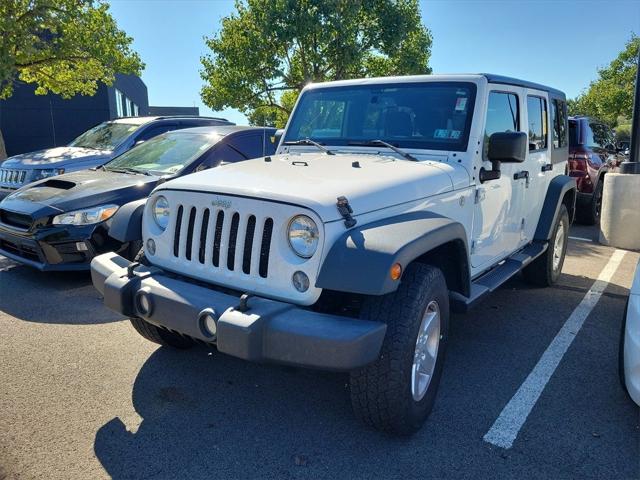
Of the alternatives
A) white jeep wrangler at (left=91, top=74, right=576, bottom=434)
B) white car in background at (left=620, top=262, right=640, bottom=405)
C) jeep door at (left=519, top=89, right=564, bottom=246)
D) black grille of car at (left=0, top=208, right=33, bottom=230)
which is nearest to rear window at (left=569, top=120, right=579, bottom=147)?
jeep door at (left=519, top=89, right=564, bottom=246)

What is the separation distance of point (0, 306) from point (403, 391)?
3.92m

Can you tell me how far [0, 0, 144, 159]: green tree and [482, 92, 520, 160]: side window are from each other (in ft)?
38.0

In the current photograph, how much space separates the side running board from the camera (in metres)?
3.15

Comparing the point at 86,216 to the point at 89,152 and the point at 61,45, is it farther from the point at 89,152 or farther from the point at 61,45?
the point at 61,45

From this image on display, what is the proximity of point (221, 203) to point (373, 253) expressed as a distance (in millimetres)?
910

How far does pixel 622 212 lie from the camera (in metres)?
7.60

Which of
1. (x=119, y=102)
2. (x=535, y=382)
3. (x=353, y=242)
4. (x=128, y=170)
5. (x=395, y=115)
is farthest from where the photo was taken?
(x=119, y=102)

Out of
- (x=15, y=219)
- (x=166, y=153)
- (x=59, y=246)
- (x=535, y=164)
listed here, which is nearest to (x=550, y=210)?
(x=535, y=164)

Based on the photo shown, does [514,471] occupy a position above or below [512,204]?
below

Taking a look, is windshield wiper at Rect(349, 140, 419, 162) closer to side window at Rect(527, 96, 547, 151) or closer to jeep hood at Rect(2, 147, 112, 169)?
side window at Rect(527, 96, 547, 151)

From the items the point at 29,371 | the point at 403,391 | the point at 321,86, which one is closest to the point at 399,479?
the point at 403,391

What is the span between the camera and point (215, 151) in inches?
232

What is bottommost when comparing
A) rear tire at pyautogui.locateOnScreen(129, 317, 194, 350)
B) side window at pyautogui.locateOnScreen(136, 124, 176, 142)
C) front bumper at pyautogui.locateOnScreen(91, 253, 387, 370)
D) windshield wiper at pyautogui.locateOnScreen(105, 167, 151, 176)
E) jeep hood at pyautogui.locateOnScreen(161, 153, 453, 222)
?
rear tire at pyautogui.locateOnScreen(129, 317, 194, 350)

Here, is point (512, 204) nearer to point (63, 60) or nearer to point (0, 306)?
point (0, 306)
